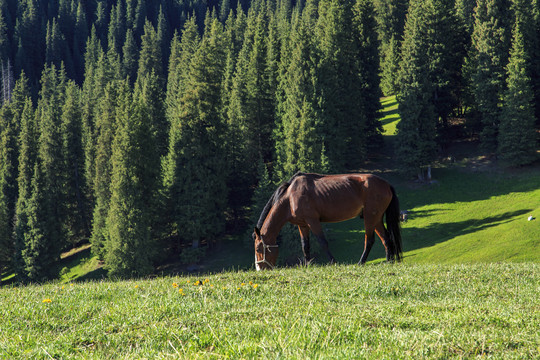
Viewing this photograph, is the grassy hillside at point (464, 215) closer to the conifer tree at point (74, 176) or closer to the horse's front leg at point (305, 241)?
the horse's front leg at point (305, 241)

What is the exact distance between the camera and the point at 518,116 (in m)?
55.5

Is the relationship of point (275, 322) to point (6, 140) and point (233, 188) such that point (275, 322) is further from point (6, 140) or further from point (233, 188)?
point (6, 140)

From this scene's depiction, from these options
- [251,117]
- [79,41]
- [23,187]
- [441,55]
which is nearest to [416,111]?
[441,55]

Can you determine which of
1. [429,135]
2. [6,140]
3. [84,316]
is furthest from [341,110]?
[84,316]

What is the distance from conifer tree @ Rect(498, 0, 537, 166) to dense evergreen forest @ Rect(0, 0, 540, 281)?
159 mm

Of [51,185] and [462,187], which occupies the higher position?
[51,185]

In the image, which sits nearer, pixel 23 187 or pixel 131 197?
pixel 131 197

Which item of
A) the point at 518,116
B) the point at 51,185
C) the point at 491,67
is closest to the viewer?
the point at 518,116

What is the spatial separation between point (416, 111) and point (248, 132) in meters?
20.4

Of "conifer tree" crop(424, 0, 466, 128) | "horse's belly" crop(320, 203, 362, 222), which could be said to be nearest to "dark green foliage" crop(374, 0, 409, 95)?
"conifer tree" crop(424, 0, 466, 128)

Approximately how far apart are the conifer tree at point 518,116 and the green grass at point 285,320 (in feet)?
163

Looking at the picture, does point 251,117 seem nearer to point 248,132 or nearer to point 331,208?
point 248,132

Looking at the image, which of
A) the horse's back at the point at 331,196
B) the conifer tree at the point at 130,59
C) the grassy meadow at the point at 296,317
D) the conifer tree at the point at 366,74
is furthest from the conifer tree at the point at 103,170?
the conifer tree at the point at 130,59

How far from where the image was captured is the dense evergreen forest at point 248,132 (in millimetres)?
52375
